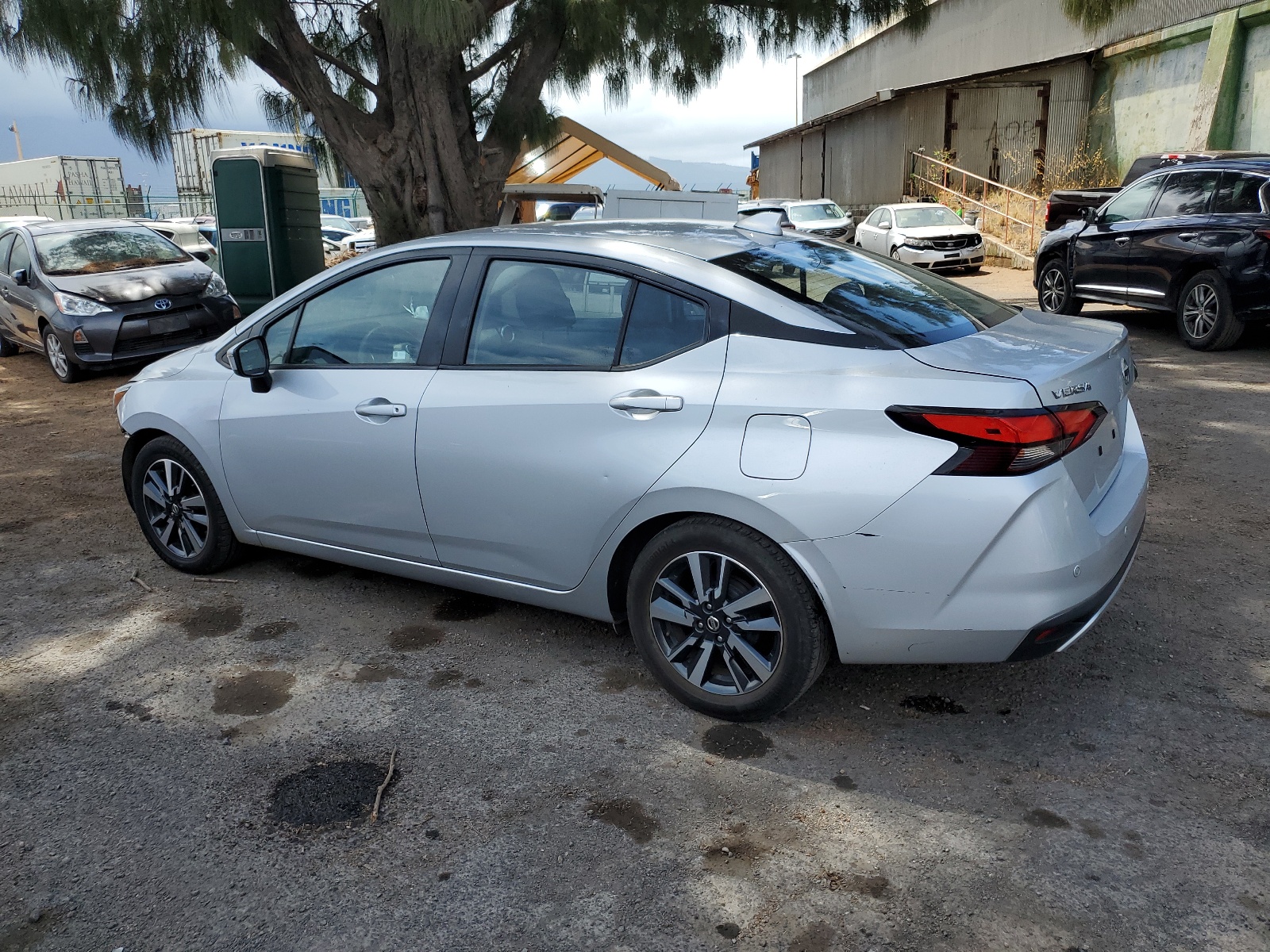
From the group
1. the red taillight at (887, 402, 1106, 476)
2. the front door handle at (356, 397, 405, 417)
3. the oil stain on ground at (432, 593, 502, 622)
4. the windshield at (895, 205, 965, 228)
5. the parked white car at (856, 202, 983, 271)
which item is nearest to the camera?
the red taillight at (887, 402, 1106, 476)

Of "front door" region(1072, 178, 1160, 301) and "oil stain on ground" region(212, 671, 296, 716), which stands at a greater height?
"front door" region(1072, 178, 1160, 301)

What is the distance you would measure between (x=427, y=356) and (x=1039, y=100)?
944 inches

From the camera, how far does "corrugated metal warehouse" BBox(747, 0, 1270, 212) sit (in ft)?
57.9

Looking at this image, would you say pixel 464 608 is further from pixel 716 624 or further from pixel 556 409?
pixel 716 624

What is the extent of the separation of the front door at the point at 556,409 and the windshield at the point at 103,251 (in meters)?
8.94

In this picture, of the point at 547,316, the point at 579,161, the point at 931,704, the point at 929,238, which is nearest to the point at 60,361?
the point at 547,316

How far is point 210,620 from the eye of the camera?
14.3 feet

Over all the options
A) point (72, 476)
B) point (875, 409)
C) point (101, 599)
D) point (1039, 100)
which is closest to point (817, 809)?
point (875, 409)

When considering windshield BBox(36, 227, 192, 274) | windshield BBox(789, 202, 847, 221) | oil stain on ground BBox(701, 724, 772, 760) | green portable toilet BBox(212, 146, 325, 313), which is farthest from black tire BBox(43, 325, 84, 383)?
windshield BBox(789, 202, 847, 221)

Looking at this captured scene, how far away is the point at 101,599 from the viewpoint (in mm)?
4629

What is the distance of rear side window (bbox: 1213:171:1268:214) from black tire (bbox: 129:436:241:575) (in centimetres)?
885

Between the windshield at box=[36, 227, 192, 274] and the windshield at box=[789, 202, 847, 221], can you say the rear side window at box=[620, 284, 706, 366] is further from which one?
the windshield at box=[789, 202, 847, 221]

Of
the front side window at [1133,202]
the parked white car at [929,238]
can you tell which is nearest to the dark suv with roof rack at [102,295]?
the front side window at [1133,202]

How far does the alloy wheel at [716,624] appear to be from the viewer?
3.22 m
